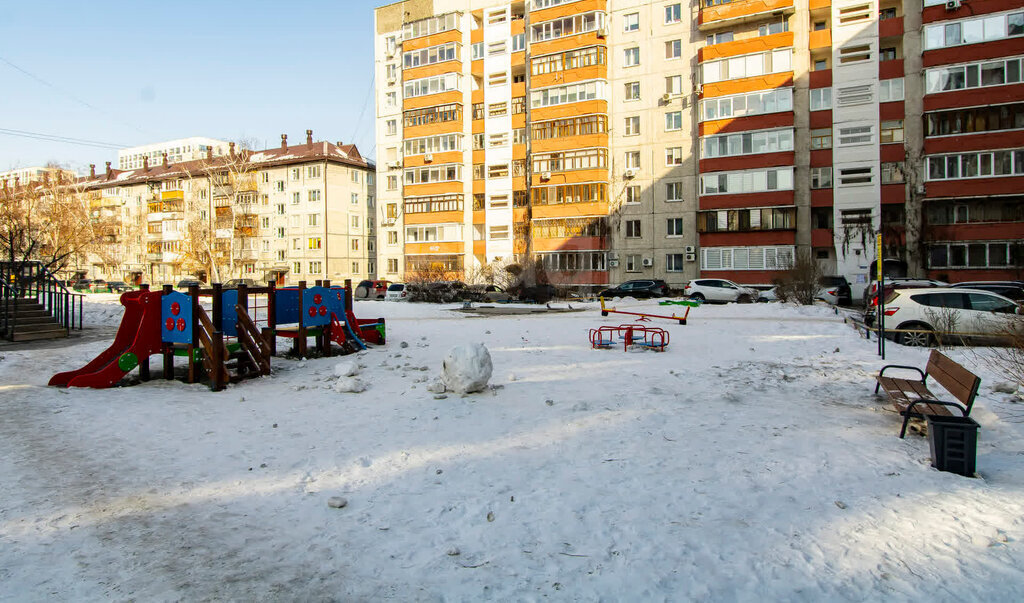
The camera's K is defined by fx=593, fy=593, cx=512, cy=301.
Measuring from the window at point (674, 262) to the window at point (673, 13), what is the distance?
17.9 metres

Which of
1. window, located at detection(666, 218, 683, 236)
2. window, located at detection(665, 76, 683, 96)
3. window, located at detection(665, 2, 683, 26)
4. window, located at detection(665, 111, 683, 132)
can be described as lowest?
window, located at detection(666, 218, 683, 236)

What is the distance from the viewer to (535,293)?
34.4m

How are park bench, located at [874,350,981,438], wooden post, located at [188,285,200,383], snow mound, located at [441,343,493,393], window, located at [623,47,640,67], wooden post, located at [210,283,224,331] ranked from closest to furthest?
1. park bench, located at [874,350,981,438]
2. snow mound, located at [441,343,493,393]
3. wooden post, located at [210,283,224,331]
4. wooden post, located at [188,285,200,383]
5. window, located at [623,47,640,67]

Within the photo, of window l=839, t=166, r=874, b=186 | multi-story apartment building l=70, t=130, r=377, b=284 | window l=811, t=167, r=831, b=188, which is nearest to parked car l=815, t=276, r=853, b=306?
window l=839, t=166, r=874, b=186

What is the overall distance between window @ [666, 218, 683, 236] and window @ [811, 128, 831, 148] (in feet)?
33.9

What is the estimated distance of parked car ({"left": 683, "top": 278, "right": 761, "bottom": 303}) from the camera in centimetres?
3434

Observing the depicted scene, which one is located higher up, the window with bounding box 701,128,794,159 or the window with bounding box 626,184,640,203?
the window with bounding box 701,128,794,159

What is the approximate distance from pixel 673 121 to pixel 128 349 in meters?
42.9

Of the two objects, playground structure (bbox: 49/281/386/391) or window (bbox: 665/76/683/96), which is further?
window (bbox: 665/76/683/96)

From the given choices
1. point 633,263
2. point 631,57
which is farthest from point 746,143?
point 631,57

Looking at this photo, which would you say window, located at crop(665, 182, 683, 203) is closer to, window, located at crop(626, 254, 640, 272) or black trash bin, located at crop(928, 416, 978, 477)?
window, located at crop(626, 254, 640, 272)

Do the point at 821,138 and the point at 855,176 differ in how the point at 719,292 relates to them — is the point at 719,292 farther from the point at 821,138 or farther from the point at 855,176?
the point at 821,138

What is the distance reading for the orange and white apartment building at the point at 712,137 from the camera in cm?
3712

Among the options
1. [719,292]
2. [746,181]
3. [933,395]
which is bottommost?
[933,395]
